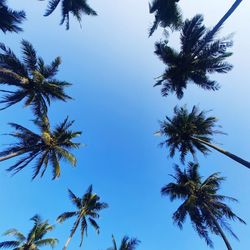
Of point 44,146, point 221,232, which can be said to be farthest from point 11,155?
point 221,232

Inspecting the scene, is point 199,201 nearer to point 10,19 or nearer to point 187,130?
point 187,130

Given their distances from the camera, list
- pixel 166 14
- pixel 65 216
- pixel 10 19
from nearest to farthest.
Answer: pixel 10 19, pixel 166 14, pixel 65 216

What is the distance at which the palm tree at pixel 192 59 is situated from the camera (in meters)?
21.2

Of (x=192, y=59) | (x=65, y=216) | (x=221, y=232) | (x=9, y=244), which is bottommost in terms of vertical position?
(x=221, y=232)

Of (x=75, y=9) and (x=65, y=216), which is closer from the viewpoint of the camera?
(x=75, y=9)

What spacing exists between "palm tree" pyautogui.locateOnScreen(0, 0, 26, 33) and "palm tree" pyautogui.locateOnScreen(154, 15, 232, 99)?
11.2m

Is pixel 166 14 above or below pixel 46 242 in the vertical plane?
above

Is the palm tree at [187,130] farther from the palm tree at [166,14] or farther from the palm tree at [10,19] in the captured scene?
the palm tree at [10,19]

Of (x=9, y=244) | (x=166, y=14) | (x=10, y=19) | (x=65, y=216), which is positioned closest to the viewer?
(x=10, y=19)

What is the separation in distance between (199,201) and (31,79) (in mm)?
17734

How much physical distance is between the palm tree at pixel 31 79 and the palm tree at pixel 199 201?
13.3m

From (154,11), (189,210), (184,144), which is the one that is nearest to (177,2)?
(154,11)

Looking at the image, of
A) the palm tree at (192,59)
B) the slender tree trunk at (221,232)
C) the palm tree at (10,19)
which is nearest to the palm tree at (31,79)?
the palm tree at (10,19)

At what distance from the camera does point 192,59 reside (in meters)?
22.4
